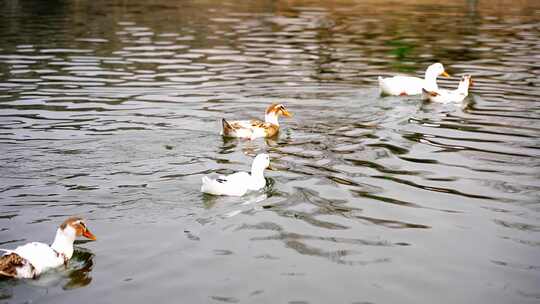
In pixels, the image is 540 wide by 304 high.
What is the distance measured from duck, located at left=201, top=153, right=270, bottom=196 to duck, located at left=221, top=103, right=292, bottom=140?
290 cm

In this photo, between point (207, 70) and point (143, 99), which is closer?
point (143, 99)

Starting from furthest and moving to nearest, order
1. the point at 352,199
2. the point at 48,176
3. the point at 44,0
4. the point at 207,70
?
the point at 44,0 < the point at 207,70 < the point at 48,176 < the point at 352,199

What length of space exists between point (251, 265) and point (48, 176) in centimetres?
458

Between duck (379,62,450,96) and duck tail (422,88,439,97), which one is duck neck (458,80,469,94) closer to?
duck (379,62,450,96)

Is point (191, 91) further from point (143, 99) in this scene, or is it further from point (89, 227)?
point (89, 227)

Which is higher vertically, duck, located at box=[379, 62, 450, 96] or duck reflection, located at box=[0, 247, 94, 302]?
duck, located at box=[379, 62, 450, 96]

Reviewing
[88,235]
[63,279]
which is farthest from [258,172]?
[63,279]

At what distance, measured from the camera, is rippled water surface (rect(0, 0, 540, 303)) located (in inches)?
329

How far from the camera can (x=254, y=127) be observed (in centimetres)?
1484

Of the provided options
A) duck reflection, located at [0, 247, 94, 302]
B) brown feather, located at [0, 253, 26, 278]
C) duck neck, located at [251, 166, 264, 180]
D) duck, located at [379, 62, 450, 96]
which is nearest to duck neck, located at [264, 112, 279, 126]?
duck, located at [379, 62, 450, 96]

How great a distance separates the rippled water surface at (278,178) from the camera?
8.37 m

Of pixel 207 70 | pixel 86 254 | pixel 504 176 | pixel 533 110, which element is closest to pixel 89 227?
pixel 86 254

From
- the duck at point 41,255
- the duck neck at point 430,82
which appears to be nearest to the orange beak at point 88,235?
the duck at point 41,255

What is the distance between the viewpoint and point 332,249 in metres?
9.18
